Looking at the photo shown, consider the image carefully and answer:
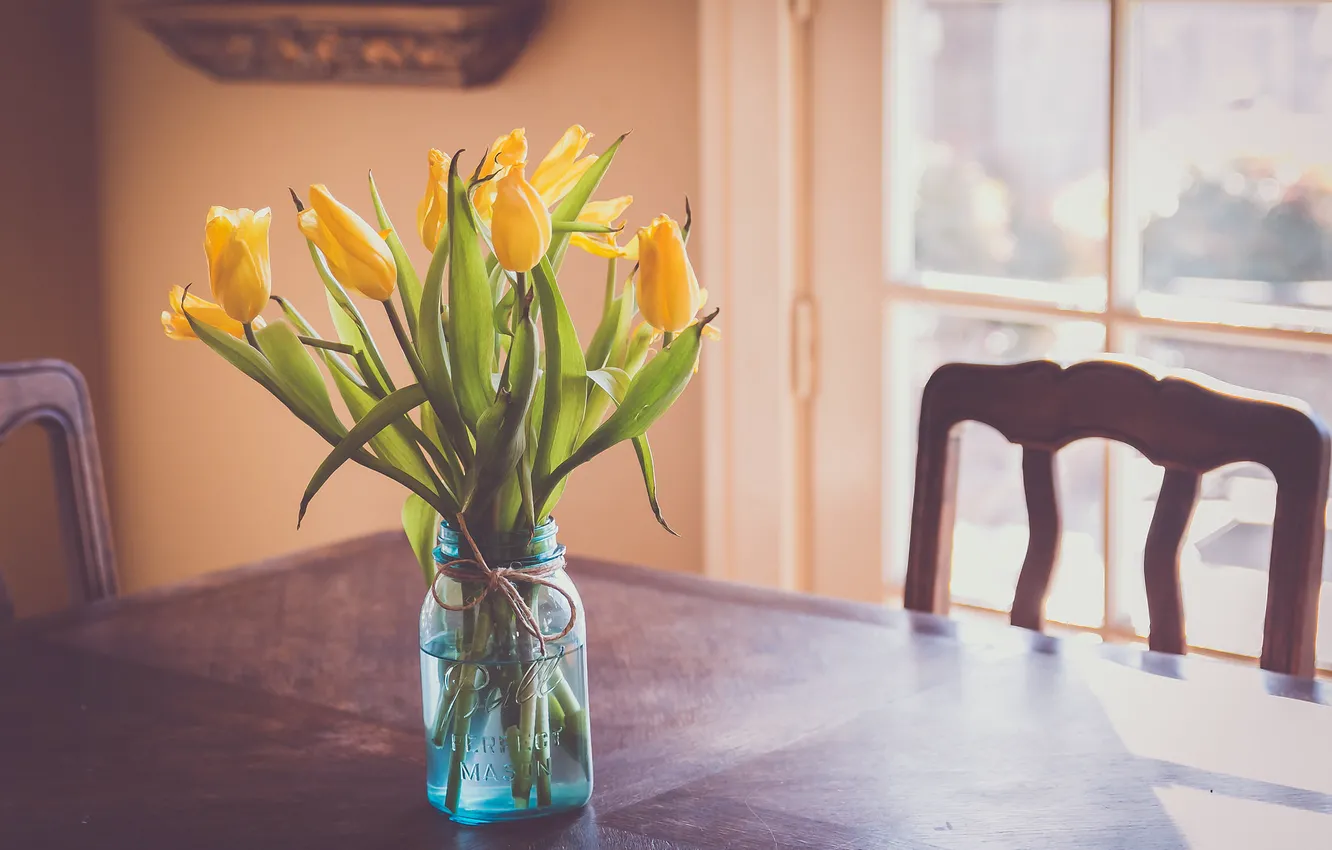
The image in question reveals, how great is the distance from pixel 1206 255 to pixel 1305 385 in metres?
0.17

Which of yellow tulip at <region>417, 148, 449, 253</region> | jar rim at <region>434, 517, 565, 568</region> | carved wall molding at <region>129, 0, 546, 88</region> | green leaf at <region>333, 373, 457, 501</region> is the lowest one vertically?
jar rim at <region>434, 517, 565, 568</region>

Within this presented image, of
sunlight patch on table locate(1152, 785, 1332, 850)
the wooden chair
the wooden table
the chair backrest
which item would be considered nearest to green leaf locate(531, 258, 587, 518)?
the wooden table

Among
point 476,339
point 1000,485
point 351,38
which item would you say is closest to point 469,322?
point 476,339

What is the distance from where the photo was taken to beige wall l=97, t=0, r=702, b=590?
2.04 meters

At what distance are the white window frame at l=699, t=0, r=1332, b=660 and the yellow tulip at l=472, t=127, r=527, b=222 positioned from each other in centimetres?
98

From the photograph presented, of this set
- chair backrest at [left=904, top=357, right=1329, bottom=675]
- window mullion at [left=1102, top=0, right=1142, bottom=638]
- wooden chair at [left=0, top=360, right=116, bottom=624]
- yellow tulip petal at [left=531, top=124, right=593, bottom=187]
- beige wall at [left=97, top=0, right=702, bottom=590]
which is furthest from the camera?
beige wall at [left=97, top=0, right=702, bottom=590]

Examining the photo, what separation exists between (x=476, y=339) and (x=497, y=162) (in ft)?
0.38

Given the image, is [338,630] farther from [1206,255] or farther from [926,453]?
[1206,255]

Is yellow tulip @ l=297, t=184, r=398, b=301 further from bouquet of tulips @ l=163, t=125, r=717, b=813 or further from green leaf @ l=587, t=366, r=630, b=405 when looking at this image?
green leaf @ l=587, t=366, r=630, b=405

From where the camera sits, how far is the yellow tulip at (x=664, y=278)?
84 cm

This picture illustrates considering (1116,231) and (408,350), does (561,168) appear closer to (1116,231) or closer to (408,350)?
(408,350)

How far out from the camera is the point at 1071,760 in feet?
3.31

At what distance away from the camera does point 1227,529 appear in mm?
1692

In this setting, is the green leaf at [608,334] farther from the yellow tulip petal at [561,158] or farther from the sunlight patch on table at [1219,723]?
the sunlight patch on table at [1219,723]
